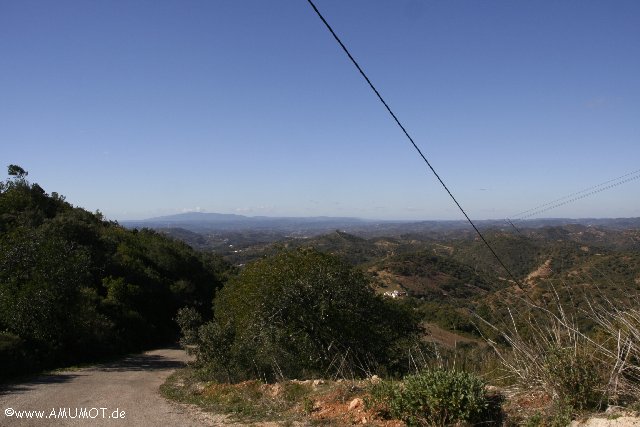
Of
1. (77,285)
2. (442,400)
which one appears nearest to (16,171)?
Result: (77,285)

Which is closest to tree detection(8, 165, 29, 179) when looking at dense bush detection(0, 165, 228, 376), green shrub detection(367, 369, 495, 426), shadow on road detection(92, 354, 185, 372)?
dense bush detection(0, 165, 228, 376)

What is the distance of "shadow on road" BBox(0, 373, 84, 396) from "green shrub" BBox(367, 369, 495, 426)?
1381 cm

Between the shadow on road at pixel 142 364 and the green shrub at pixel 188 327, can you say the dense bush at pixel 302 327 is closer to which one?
the green shrub at pixel 188 327

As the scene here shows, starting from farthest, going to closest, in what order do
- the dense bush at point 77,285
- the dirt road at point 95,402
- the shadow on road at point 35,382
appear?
the dense bush at point 77,285, the shadow on road at point 35,382, the dirt road at point 95,402

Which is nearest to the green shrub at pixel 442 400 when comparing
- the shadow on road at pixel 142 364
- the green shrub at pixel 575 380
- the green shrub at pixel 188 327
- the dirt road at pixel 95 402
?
the green shrub at pixel 575 380

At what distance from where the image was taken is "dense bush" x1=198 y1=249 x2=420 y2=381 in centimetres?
1493

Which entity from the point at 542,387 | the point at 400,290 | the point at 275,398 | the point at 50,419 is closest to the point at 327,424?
the point at 275,398

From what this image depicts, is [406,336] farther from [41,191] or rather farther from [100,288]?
[41,191]

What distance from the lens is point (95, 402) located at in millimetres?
12719

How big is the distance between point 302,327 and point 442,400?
1051 cm

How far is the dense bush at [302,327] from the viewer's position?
14.9 metres

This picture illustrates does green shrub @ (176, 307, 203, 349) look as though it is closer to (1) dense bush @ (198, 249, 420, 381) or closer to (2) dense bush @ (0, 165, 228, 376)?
(1) dense bush @ (198, 249, 420, 381)

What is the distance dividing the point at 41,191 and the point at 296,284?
45.7 m

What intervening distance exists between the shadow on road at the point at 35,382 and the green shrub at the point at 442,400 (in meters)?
13.8
